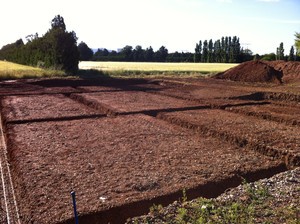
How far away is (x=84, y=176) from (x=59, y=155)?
1701 millimetres

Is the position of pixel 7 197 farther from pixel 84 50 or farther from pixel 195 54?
pixel 195 54

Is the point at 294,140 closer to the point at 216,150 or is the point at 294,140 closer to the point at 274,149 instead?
the point at 274,149

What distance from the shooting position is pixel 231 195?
5.71 m

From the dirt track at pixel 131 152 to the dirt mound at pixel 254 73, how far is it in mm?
15112

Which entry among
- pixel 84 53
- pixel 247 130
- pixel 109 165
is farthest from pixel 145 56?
pixel 109 165

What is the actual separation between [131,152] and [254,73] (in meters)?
26.3

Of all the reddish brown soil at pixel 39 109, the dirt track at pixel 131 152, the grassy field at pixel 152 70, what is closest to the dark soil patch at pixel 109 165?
the dirt track at pixel 131 152

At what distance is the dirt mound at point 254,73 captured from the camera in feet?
100.0

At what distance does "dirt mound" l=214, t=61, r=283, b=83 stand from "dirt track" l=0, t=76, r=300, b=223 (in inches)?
595

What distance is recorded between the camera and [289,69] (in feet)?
104

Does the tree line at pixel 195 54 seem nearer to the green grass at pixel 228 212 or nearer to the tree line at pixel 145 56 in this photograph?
the tree line at pixel 145 56

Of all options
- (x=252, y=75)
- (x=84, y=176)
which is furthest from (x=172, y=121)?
(x=252, y=75)

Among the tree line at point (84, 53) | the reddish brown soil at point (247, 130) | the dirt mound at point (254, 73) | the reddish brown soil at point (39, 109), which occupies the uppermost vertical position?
the tree line at point (84, 53)

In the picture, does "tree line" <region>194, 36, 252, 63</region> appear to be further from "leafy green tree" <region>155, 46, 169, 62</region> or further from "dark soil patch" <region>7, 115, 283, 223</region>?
"dark soil patch" <region>7, 115, 283, 223</region>
